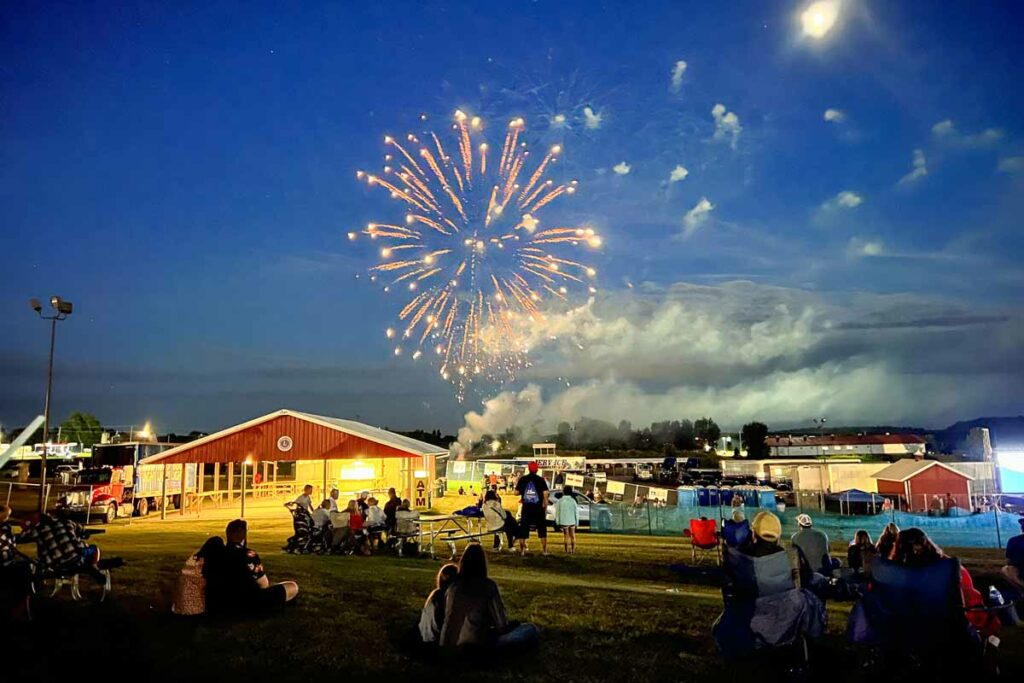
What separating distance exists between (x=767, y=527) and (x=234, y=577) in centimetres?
605

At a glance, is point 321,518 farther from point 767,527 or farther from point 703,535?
point 767,527

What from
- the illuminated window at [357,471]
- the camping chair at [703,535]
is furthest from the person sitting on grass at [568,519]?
the illuminated window at [357,471]

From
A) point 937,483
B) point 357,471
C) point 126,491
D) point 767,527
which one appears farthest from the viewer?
point 357,471

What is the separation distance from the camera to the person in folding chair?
592 centimetres

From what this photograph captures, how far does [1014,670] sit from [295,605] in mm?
8152

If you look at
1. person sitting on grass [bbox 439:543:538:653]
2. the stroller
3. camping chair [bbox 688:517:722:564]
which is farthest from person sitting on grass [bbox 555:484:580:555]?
person sitting on grass [bbox 439:543:538:653]

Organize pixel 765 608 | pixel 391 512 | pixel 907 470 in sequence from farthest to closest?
pixel 907 470, pixel 391 512, pixel 765 608

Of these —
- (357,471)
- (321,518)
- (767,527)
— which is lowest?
(321,518)

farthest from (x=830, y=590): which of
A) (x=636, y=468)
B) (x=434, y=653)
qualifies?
(x=636, y=468)

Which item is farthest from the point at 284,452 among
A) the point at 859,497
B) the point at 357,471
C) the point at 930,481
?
the point at 930,481

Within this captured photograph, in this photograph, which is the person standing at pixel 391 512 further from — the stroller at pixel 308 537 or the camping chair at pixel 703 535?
the camping chair at pixel 703 535

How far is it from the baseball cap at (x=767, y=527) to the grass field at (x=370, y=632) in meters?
1.35

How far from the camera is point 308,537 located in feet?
49.3

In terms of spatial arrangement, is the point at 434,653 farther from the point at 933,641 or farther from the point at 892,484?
the point at 892,484
